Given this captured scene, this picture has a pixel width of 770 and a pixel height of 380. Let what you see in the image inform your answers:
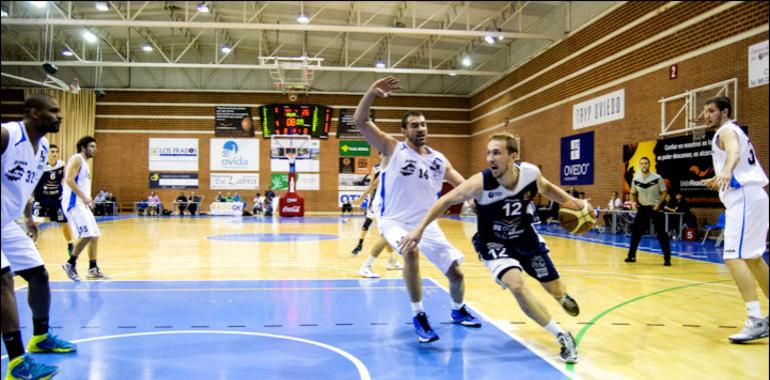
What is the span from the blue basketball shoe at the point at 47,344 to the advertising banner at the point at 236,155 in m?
26.6

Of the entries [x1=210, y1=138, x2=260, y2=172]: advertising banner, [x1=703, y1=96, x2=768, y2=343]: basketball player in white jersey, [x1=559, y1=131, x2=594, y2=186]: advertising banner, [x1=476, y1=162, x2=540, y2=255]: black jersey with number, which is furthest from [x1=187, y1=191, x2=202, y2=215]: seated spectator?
[x1=703, y1=96, x2=768, y2=343]: basketball player in white jersey

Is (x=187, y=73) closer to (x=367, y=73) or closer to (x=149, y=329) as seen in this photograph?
(x=367, y=73)

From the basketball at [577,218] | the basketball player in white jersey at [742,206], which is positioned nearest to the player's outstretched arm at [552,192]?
the basketball at [577,218]

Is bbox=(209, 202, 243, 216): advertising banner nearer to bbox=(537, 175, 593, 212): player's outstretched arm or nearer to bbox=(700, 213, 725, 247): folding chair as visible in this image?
bbox=(700, 213, 725, 247): folding chair

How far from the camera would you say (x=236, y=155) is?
98.1ft

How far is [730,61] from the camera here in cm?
1245

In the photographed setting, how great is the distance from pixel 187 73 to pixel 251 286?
86.8 feet

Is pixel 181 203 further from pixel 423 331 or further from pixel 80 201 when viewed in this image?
pixel 423 331

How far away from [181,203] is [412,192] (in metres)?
25.8

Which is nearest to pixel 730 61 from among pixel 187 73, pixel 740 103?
pixel 740 103

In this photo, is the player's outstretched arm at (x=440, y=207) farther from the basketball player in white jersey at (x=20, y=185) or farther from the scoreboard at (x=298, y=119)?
the scoreboard at (x=298, y=119)

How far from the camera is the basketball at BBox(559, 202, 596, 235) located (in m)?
4.35

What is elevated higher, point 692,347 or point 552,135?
point 552,135

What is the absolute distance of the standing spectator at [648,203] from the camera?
8656mm
